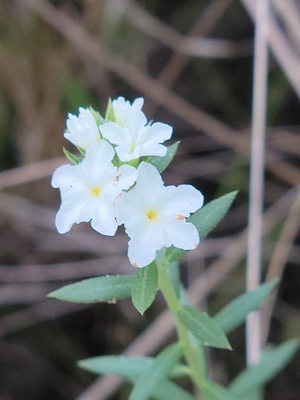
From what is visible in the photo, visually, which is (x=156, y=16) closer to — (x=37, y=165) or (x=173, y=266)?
(x=37, y=165)

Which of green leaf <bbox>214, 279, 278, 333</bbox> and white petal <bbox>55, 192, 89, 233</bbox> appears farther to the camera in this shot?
green leaf <bbox>214, 279, 278, 333</bbox>

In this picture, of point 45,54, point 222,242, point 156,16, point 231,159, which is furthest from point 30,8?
point 222,242

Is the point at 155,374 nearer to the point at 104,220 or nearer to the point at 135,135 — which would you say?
the point at 104,220

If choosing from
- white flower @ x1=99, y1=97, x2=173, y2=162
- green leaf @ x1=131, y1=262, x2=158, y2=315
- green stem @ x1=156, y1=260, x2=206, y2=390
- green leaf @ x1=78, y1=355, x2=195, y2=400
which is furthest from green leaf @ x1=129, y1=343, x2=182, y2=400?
white flower @ x1=99, y1=97, x2=173, y2=162

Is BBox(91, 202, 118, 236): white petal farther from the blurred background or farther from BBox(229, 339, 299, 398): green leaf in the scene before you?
the blurred background

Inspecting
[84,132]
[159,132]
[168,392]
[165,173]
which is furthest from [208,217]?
[165,173]

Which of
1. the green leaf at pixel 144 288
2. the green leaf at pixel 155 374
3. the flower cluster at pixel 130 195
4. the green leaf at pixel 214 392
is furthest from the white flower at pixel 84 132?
the green leaf at pixel 214 392
